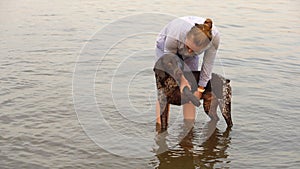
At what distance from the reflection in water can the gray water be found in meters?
0.01

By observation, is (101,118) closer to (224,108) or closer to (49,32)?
(224,108)

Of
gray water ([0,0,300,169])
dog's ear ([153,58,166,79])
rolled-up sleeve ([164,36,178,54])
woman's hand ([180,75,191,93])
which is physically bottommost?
gray water ([0,0,300,169])

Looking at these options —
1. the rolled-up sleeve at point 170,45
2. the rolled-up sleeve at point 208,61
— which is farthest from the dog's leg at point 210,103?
the rolled-up sleeve at point 170,45

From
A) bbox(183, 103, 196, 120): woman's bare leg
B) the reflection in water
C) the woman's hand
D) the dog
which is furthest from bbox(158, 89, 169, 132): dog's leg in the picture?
bbox(183, 103, 196, 120): woman's bare leg

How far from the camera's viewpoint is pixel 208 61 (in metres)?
5.12

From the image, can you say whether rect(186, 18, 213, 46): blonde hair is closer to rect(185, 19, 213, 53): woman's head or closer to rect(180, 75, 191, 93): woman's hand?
rect(185, 19, 213, 53): woman's head

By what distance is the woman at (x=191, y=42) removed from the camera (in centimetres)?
468

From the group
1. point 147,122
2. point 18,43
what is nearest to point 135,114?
point 147,122

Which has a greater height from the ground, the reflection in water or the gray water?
the gray water

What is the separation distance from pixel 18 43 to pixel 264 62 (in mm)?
4856

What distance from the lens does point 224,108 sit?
558 centimetres

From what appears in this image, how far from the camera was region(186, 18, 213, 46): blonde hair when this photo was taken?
4.64 meters

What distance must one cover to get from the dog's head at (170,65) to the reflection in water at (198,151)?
0.79 metres

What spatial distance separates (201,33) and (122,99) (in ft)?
7.87
